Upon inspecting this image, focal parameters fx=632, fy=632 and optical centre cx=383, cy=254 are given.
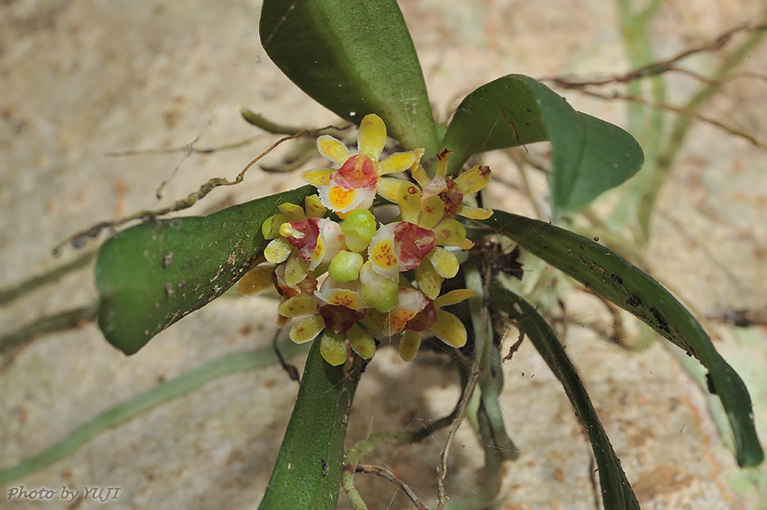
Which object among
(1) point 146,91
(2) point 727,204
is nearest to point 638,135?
(2) point 727,204

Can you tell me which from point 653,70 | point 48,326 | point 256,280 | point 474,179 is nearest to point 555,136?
point 474,179

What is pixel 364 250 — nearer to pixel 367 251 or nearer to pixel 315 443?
pixel 367 251

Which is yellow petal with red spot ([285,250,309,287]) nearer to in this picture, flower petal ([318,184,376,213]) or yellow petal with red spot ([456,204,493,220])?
flower petal ([318,184,376,213])

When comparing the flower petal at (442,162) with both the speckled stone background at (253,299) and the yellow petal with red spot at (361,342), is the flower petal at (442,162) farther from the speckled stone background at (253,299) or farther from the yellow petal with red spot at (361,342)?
the speckled stone background at (253,299)

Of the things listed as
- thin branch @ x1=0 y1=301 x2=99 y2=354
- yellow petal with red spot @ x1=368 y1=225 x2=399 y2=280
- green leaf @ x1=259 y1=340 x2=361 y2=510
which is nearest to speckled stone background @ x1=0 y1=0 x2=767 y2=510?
thin branch @ x1=0 y1=301 x2=99 y2=354

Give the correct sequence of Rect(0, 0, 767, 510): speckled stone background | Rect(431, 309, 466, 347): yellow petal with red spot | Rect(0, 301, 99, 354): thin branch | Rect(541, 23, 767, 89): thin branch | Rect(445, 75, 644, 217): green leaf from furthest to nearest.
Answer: Rect(0, 301, 99, 354): thin branch, Rect(541, 23, 767, 89): thin branch, Rect(0, 0, 767, 510): speckled stone background, Rect(431, 309, 466, 347): yellow petal with red spot, Rect(445, 75, 644, 217): green leaf

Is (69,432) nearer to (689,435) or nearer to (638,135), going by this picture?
(689,435)

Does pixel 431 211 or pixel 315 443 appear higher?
pixel 431 211
